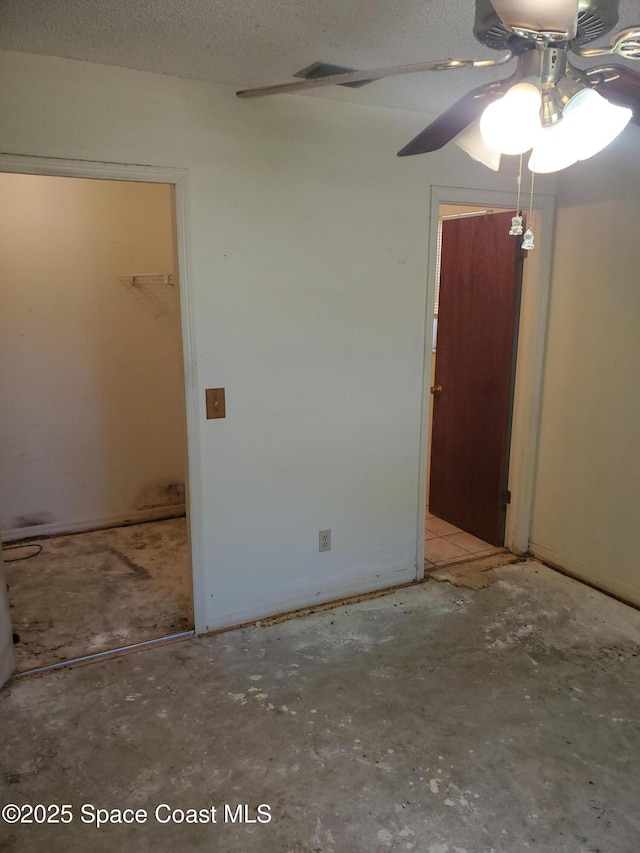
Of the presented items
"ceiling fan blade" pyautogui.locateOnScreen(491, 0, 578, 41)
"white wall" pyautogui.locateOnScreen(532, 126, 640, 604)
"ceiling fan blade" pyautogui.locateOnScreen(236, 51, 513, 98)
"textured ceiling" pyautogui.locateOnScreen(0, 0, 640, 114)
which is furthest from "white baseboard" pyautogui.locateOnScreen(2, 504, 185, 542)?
"ceiling fan blade" pyautogui.locateOnScreen(491, 0, 578, 41)

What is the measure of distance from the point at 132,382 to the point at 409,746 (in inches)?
112

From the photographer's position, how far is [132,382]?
3.88 metres

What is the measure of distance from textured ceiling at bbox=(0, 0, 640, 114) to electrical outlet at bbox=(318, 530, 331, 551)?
201 cm

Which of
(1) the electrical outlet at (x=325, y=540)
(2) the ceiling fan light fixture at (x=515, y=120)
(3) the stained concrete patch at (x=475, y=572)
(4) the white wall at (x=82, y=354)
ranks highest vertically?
(2) the ceiling fan light fixture at (x=515, y=120)

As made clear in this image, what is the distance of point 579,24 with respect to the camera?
1.25 meters

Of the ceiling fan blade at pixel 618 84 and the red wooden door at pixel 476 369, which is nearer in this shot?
the ceiling fan blade at pixel 618 84

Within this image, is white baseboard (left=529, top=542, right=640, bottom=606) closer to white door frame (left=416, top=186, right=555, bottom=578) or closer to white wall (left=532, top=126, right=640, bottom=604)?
white wall (left=532, top=126, right=640, bottom=604)

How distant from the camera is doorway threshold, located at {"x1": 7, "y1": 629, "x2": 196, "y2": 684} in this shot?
234 centimetres

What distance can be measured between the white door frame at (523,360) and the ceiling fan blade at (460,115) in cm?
123

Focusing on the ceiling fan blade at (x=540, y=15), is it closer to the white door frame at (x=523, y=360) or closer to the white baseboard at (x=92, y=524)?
the white door frame at (x=523, y=360)

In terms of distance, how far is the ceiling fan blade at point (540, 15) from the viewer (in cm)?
105

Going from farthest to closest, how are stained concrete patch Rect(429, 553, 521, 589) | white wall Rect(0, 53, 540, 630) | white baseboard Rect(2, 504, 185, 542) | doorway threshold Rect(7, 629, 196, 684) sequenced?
1. white baseboard Rect(2, 504, 185, 542)
2. stained concrete patch Rect(429, 553, 521, 589)
3. doorway threshold Rect(7, 629, 196, 684)
4. white wall Rect(0, 53, 540, 630)

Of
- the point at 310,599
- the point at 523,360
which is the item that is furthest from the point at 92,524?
the point at 523,360

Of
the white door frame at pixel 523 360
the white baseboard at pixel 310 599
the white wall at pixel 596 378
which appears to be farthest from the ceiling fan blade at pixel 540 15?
the white baseboard at pixel 310 599
